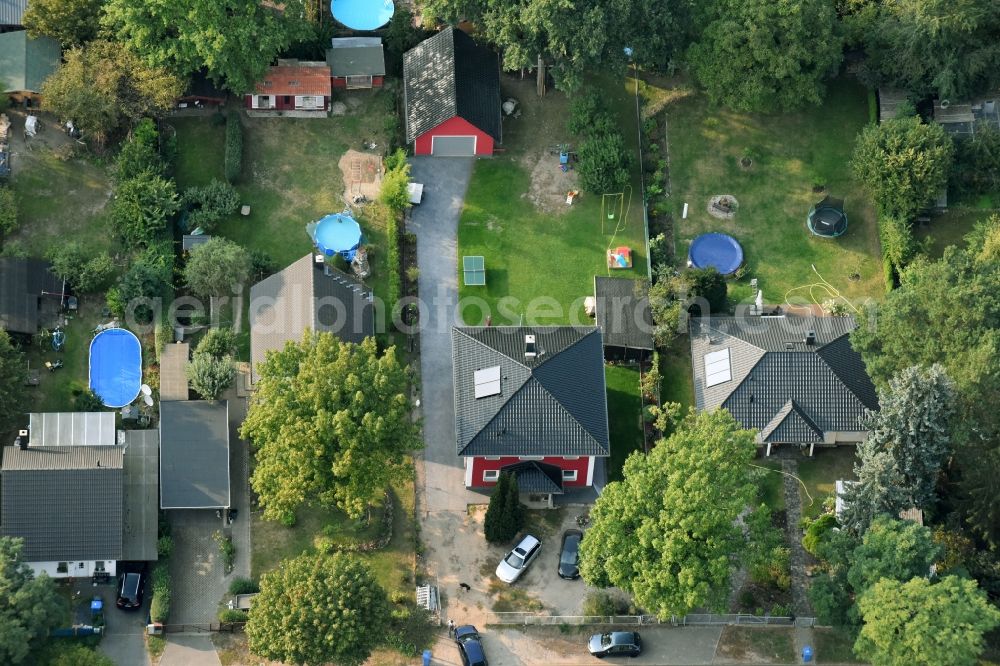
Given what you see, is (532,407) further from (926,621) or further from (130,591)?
(926,621)

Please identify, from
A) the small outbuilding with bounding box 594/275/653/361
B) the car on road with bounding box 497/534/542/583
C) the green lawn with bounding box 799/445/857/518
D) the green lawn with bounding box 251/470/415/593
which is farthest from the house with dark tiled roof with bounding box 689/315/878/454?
the green lawn with bounding box 251/470/415/593

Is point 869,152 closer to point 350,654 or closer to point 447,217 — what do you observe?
point 447,217

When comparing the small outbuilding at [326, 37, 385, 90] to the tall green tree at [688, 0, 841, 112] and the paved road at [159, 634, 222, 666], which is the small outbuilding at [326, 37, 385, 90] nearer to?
the tall green tree at [688, 0, 841, 112]

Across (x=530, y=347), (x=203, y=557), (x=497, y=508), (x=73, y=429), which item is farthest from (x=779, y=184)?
(x=73, y=429)

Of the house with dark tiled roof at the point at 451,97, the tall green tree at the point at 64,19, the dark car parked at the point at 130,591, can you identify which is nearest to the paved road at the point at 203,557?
the dark car parked at the point at 130,591

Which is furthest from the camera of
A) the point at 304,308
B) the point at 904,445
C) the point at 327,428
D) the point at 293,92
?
the point at 293,92

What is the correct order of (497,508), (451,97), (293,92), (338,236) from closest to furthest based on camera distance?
1. (497,508)
2. (338,236)
3. (451,97)
4. (293,92)
